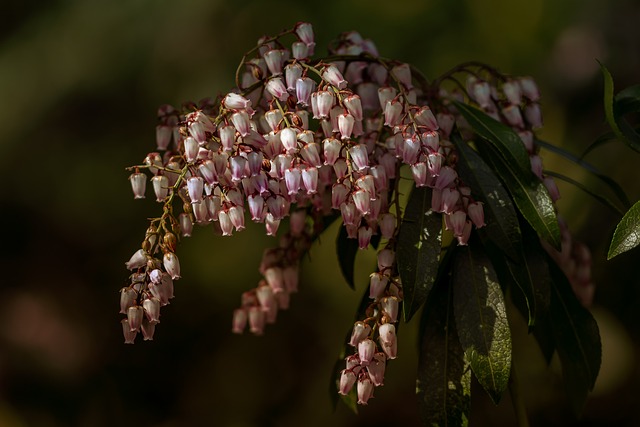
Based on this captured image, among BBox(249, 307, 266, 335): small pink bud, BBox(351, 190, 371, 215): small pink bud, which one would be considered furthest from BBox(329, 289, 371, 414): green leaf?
BBox(351, 190, 371, 215): small pink bud

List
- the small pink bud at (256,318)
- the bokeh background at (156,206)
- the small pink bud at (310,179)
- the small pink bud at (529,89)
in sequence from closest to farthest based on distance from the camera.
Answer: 1. the small pink bud at (310,179)
2. the small pink bud at (529,89)
3. the small pink bud at (256,318)
4. the bokeh background at (156,206)

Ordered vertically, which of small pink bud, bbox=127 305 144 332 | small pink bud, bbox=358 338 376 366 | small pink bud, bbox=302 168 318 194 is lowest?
small pink bud, bbox=358 338 376 366

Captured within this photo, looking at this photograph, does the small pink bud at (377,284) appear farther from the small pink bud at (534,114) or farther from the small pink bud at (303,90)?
the small pink bud at (534,114)

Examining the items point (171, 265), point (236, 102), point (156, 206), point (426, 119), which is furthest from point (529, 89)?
point (156, 206)

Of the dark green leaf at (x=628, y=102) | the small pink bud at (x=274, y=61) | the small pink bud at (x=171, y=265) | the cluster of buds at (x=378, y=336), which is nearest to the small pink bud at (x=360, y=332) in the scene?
the cluster of buds at (x=378, y=336)

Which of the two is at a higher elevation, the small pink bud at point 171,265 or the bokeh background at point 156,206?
the bokeh background at point 156,206

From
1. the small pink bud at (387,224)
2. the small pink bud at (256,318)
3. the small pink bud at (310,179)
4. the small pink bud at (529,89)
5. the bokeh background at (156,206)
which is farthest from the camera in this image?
the bokeh background at (156,206)

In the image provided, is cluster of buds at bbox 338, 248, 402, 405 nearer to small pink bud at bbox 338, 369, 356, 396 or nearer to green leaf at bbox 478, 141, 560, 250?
small pink bud at bbox 338, 369, 356, 396
